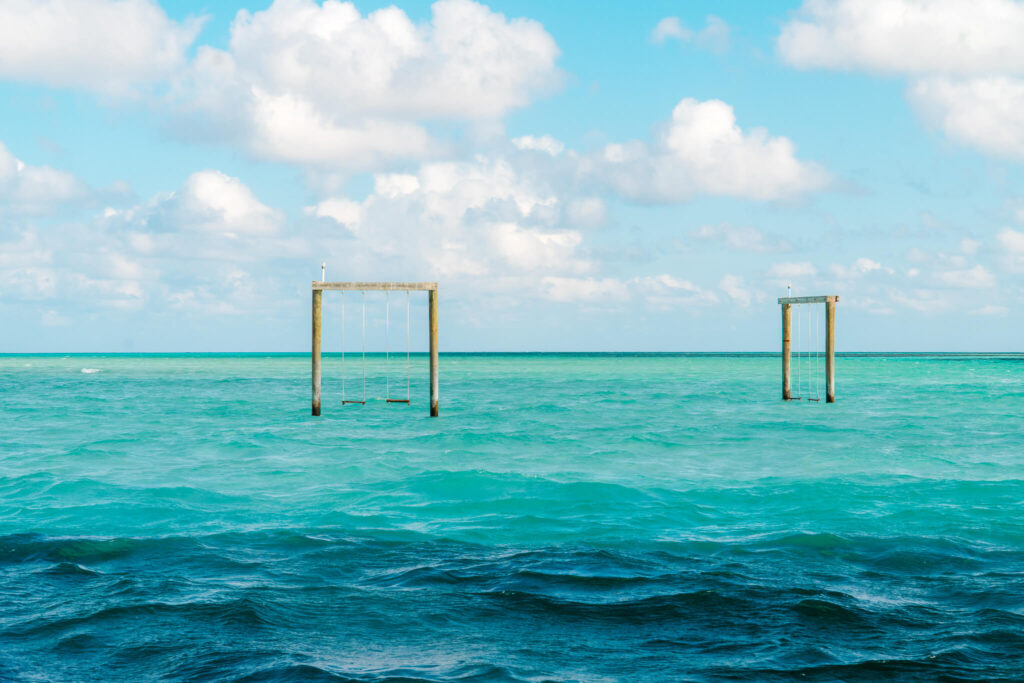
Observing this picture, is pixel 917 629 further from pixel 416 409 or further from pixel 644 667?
pixel 416 409

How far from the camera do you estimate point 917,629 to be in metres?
7.21

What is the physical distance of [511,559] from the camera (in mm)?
9852

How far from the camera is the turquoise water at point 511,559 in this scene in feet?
21.9

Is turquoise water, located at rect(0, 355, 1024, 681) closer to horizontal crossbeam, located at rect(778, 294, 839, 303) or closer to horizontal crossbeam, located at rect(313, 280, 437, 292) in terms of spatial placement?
horizontal crossbeam, located at rect(313, 280, 437, 292)

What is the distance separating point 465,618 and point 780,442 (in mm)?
16772

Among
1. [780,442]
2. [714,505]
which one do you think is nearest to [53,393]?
[780,442]

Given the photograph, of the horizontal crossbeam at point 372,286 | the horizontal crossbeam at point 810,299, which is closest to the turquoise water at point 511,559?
the horizontal crossbeam at point 372,286

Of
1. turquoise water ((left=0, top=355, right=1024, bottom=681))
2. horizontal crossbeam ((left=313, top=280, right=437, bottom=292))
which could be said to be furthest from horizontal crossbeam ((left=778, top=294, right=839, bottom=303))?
horizontal crossbeam ((left=313, top=280, right=437, bottom=292))

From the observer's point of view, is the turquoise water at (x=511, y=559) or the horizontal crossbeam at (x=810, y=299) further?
the horizontal crossbeam at (x=810, y=299)

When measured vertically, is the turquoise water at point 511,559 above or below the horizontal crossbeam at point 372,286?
below

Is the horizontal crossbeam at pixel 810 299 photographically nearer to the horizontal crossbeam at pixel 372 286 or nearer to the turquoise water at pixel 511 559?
the turquoise water at pixel 511 559

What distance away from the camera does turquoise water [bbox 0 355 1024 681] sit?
6.67 m

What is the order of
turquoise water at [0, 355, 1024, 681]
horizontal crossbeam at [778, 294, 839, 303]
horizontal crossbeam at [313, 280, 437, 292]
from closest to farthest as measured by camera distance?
turquoise water at [0, 355, 1024, 681] < horizontal crossbeam at [313, 280, 437, 292] < horizontal crossbeam at [778, 294, 839, 303]

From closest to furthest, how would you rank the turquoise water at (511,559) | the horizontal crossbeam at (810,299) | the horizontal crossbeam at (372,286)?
the turquoise water at (511,559) → the horizontal crossbeam at (372,286) → the horizontal crossbeam at (810,299)
